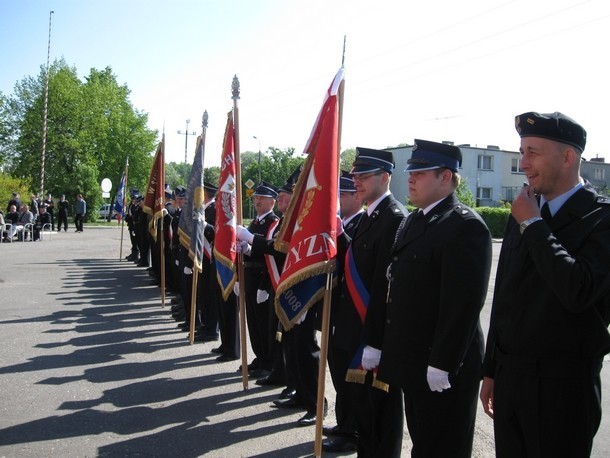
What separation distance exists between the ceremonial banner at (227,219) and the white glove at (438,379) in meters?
3.71

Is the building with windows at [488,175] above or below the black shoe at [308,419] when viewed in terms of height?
above

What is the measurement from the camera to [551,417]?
8.77ft

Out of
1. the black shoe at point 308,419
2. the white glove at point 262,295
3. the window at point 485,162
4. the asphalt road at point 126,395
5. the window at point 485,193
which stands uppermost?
the window at point 485,162

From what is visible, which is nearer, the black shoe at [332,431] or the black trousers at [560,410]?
the black trousers at [560,410]

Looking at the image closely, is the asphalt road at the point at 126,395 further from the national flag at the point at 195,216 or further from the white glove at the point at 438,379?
the white glove at the point at 438,379

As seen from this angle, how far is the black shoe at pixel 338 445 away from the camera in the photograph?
4934 millimetres

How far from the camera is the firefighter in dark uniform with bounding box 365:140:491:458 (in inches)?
128

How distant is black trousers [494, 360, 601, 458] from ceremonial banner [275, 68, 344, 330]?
209cm

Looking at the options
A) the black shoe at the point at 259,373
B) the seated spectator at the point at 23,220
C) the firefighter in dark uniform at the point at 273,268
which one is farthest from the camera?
the seated spectator at the point at 23,220

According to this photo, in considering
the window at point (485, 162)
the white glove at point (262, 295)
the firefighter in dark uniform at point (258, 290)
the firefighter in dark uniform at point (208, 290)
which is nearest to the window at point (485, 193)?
the window at point (485, 162)

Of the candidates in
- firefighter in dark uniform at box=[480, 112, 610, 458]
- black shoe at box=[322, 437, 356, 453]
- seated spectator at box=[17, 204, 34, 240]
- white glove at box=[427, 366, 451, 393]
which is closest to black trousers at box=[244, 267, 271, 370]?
black shoe at box=[322, 437, 356, 453]

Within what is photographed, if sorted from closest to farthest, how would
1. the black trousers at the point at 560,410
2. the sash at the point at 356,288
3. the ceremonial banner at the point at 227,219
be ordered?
the black trousers at the point at 560,410
the sash at the point at 356,288
the ceremonial banner at the point at 227,219

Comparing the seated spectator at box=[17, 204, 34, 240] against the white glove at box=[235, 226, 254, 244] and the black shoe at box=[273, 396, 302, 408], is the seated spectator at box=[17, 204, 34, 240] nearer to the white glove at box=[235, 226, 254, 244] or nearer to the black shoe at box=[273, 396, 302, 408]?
the white glove at box=[235, 226, 254, 244]

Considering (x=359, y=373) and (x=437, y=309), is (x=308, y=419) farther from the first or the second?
(x=437, y=309)
